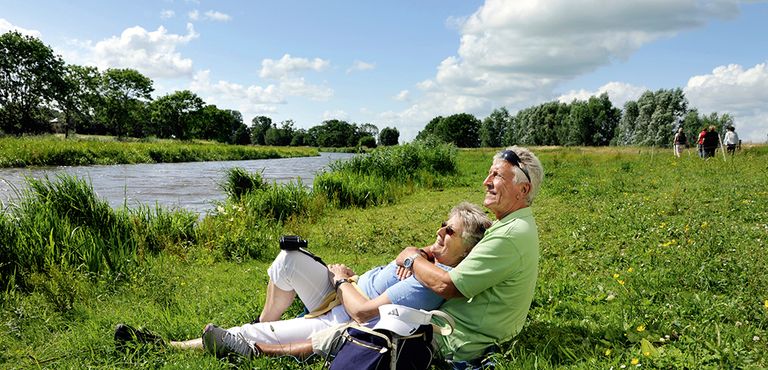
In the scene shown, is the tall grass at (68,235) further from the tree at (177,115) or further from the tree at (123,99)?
the tree at (177,115)

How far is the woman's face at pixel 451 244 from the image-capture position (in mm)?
3381

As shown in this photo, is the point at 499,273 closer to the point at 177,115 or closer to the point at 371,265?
the point at 371,265

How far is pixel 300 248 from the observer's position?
369cm

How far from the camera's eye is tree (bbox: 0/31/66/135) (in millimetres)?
50719

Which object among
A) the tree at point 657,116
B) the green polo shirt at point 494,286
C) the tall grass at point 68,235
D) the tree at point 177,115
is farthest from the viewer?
the tree at point 177,115

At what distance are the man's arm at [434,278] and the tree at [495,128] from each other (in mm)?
107291

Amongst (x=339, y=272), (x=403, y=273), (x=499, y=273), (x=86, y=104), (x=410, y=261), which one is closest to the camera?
(x=499, y=273)

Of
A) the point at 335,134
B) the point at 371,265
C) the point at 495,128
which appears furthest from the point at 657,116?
the point at 335,134

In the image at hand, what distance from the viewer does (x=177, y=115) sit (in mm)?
81312

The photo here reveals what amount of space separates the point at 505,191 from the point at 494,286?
2.04 feet

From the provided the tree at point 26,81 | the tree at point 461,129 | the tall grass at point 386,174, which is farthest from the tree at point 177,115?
the tall grass at point 386,174

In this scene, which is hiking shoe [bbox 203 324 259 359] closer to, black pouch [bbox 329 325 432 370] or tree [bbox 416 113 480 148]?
black pouch [bbox 329 325 432 370]

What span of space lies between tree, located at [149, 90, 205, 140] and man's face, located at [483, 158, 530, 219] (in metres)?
Result: 82.7

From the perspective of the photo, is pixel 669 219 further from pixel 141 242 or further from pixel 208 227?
pixel 141 242
